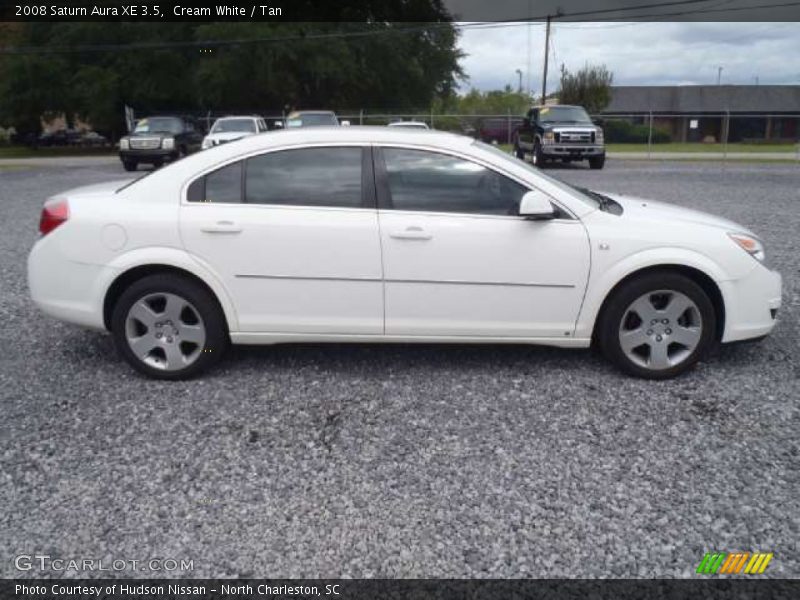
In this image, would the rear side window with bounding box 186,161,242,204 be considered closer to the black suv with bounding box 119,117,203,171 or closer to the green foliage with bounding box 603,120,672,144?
the black suv with bounding box 119,117,203,171

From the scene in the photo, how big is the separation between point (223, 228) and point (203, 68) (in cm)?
3468

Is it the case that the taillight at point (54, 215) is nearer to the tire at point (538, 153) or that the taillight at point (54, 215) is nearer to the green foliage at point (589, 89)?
the tire at point (538, 153)

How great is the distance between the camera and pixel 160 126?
22188 millimetres

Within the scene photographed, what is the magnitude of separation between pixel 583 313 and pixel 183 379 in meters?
2.60

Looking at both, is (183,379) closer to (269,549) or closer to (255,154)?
(255,154)

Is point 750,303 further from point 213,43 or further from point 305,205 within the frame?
point 213,43

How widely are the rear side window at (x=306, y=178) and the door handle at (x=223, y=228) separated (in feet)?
0.66

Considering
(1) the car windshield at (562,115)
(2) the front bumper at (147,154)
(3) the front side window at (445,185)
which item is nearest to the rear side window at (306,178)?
(3) the front side window at (445,185)

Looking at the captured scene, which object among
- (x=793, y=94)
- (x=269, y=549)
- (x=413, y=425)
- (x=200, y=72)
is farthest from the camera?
(x=793, y=94)

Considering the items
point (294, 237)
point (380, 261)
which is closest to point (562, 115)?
point (380, 261)

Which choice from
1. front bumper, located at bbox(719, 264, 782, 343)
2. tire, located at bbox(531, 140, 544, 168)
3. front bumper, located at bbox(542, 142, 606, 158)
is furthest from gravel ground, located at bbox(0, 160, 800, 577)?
tire, located at bbox(531, 140, 544, 168)

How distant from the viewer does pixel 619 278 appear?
4.18m

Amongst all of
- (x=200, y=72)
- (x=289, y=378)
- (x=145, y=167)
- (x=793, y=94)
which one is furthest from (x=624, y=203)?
(x=793, y=94)

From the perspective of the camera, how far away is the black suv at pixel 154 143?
21406 millimetres
